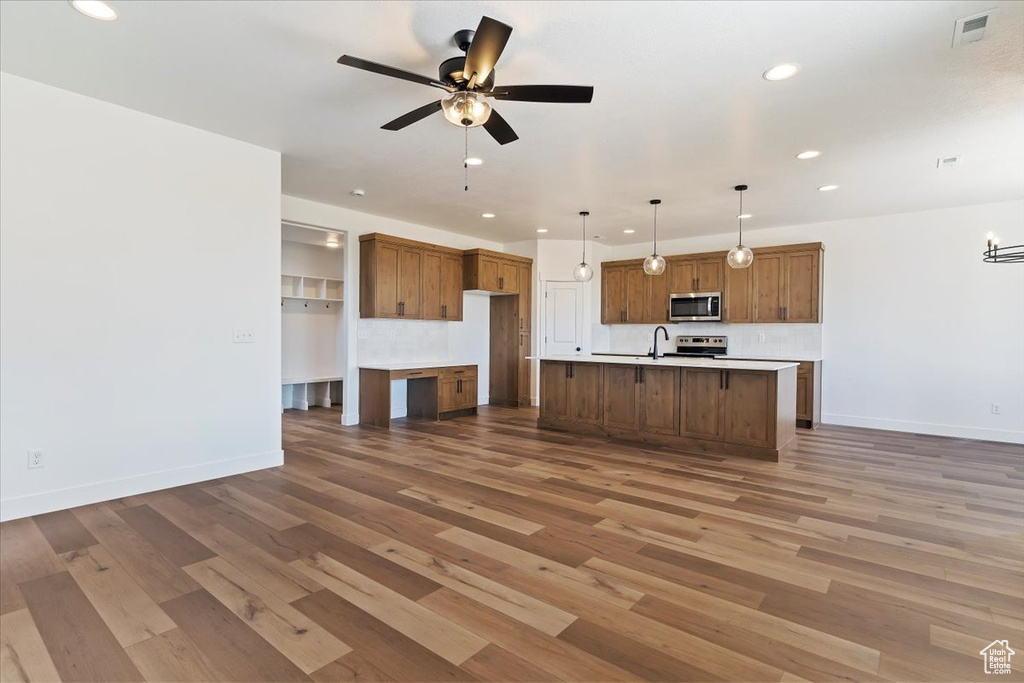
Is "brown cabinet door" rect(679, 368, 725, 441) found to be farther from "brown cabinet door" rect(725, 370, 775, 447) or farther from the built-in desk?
the built-in desk

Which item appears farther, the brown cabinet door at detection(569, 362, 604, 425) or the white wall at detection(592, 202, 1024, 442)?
the brown cabinet door at detection(569, 362, 604, 425)

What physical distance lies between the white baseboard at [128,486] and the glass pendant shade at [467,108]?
11.3ft

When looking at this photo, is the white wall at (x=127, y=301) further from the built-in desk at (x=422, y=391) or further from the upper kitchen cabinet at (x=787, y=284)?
the upper kitchen cabinet at (x=787, y=284)

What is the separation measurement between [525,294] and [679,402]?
3753mm

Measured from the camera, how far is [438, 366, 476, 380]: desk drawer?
6.95 m

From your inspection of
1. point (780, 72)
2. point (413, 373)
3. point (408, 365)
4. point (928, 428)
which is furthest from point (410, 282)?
point (928, 428)

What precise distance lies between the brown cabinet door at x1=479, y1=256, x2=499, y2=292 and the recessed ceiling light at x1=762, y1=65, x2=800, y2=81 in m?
5.10

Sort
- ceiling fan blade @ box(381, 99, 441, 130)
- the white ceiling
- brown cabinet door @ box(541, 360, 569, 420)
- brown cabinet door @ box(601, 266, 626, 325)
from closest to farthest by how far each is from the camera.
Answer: the white ceiling → ceiling fan blade @ box(381, 99, 441, 130) → brown cabinet door @ box(541, 360, 569, 420) → brown cabinet door @ box(601, 266, 626, 325)

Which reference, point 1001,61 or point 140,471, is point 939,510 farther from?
point 140,471

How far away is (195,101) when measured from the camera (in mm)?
3523

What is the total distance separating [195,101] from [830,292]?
7610 millimetres

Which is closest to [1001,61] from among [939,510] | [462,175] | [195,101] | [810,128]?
[810,128]

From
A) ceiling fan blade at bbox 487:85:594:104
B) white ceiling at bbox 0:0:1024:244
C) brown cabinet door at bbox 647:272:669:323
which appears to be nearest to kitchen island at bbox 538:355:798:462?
white ceiling at bbox 0:0:1024:244

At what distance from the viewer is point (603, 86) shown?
321 cm
